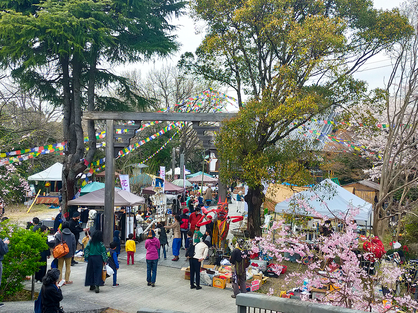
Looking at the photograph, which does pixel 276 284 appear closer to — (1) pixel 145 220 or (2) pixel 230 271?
(2) pixel 230 271

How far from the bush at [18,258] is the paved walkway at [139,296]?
0.42 metres

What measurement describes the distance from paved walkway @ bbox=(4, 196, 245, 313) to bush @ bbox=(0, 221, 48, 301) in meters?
0.42

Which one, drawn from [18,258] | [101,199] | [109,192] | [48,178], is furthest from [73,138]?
[18,258]

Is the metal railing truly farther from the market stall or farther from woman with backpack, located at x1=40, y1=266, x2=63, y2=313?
the market stall

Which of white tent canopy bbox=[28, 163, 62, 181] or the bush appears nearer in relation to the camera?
the bush

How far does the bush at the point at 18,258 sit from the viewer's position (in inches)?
292

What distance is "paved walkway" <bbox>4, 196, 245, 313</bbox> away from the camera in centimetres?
763

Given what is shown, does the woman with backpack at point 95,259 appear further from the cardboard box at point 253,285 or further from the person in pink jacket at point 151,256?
the cardboard box at point 253,285

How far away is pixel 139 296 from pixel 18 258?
9.27ft

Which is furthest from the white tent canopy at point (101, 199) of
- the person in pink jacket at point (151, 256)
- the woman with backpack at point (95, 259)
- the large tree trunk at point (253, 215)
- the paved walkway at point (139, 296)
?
the woman with backpack at point (95, 259)

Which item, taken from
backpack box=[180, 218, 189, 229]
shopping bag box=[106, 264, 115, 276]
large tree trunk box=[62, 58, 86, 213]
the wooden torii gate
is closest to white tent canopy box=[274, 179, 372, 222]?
the wooden torii gate

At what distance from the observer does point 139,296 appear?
8719mm

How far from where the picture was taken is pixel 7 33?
13.3 m

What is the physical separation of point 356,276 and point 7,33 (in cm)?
1383
